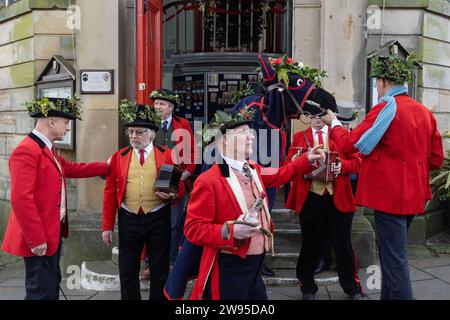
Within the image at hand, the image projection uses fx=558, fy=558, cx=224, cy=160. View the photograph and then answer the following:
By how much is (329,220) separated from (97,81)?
328 centimetres

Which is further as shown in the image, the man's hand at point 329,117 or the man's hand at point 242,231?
the man's hand at point 329,117

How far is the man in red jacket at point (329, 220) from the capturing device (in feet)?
17.0

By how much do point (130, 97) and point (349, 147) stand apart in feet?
11.0

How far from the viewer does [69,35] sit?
7.30 m

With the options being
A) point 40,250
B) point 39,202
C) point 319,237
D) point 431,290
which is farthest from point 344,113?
point 40,250

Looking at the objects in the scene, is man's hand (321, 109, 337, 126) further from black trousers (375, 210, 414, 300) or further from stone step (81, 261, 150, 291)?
stone step (81, 261, 150, 291)

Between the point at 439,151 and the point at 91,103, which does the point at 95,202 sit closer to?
the point at 91,103

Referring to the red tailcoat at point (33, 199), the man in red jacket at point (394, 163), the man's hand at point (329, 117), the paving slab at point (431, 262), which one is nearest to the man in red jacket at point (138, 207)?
the red tailcoat at point (33, 199)

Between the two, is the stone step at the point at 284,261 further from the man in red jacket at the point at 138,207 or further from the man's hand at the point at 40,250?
the man's hand at the point at 40,250

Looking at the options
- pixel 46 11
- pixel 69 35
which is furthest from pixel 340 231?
pixel 46 11

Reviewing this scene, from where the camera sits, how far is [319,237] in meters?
5.20

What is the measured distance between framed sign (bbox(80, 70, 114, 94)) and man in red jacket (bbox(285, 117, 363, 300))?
2.65 m

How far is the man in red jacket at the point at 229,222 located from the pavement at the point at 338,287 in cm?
197

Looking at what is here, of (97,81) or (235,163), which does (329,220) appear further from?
(97,81)
